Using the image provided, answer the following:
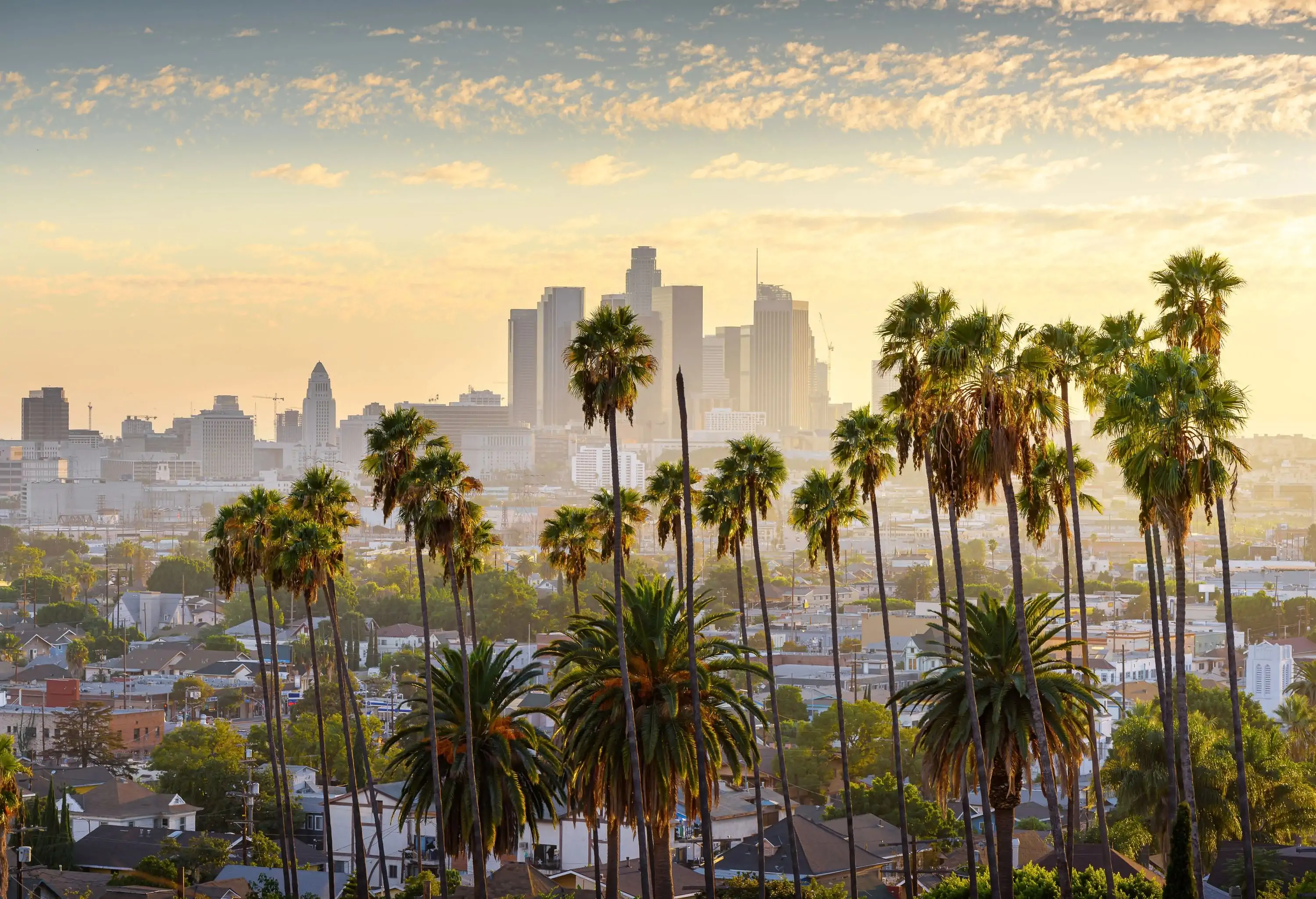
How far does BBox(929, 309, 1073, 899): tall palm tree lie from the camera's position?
3073 centimetres

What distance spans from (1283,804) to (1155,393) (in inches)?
961

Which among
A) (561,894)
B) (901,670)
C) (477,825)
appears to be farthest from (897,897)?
(901,670)

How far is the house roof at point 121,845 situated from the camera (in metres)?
60.7

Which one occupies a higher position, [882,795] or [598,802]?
[598,802]

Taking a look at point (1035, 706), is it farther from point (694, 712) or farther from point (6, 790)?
point (6, 790)

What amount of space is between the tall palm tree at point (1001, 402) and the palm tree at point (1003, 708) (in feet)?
3.62

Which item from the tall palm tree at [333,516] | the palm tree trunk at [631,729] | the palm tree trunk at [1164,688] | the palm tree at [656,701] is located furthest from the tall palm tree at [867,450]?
the tall palm tree at [333,516]

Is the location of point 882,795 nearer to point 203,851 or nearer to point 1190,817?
point 203,851

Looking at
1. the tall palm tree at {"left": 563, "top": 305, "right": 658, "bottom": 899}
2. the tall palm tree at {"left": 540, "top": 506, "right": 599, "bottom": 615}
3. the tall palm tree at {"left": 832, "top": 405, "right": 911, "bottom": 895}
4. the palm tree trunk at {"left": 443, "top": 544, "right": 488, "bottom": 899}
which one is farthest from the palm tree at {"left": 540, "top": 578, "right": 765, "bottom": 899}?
the tall palm tree at {"left": 540, "top": 506, "right": 599, "bottom": 615}

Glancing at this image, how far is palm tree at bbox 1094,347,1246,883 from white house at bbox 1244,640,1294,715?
349ft

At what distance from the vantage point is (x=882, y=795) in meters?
68.5

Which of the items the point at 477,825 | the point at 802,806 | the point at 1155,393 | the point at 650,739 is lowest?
the point at 802,806

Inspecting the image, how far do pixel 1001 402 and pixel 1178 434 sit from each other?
3718mm

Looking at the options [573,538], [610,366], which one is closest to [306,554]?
[573,538]
